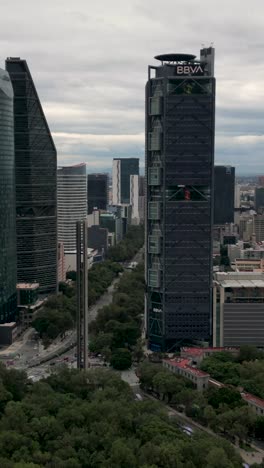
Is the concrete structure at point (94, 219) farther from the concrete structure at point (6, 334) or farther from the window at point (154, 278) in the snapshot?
the window at point (154, 278)

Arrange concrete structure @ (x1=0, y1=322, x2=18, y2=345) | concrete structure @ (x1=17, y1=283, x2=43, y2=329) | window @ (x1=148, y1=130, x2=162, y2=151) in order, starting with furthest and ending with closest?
concrete structure @ (x1=17, y1=283, x2=43, y2=329) → concrete structure @ (x1=0, y1=322, x2=18, y2=345) → window @ (x1=148, y1=130, x2=162, y2=151)

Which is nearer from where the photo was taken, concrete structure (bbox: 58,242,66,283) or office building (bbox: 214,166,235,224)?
concrete structure (bbox: 58,242,66,283)

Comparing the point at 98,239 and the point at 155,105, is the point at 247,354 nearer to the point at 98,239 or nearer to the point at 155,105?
the point at 155,105

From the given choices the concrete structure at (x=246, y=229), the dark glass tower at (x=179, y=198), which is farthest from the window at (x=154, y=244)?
the concrete structure at (x=246, y=229)

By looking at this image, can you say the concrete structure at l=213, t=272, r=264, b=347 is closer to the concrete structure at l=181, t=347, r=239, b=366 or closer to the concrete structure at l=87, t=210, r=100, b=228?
the concrete structure at l=181, t=347, r=239, b=366

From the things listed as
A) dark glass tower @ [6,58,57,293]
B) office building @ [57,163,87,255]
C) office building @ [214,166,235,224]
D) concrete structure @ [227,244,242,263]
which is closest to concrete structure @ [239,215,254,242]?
office building @ [214,166,235,224]

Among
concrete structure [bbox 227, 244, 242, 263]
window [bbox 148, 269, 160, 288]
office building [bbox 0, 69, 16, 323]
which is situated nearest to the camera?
window [bbox 148, 269, 160, 288]

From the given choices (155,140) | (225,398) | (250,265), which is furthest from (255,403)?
(250,265)
